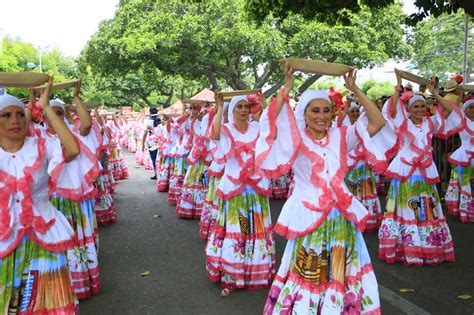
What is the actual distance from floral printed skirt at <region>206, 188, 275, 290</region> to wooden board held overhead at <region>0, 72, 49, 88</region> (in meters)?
2.65

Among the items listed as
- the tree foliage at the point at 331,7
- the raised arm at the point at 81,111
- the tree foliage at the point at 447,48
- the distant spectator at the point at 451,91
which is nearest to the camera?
the raised arm at the point at 81,111

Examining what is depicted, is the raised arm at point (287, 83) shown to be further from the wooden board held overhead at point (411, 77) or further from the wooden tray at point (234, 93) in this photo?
the wooden board held overhead at point (411, 77)

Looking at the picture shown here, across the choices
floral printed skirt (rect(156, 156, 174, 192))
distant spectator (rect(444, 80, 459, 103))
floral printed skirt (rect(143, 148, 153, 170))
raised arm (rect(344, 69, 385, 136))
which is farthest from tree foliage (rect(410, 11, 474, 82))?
raised arm (rect(344, 69, 385, 136))

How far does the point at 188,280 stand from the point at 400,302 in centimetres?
236

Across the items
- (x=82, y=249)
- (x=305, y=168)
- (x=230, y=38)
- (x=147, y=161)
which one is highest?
(x=230, y=38)

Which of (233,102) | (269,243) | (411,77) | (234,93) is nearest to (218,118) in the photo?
(233,102)

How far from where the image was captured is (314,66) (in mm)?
3629

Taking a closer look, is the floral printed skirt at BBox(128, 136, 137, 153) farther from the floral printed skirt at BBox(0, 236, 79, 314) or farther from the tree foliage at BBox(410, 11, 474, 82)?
the floral printed skirt at BBox(0, 236, 79, 314)

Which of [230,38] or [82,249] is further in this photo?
[230,38]

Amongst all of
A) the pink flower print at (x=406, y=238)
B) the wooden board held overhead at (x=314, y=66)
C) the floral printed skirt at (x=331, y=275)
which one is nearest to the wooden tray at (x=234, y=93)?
the wooden board held overhead at (x=314, y=66)

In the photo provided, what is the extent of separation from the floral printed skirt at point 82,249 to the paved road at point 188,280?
0.54 ft

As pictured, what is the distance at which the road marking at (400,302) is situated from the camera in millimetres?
4988

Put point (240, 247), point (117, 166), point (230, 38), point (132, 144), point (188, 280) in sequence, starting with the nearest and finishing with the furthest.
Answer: point (240, 247)
point (188, 280)
point (117, 166)
point (230, 38)
point (132, 144)

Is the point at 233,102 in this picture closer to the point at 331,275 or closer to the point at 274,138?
the point at 274,138
